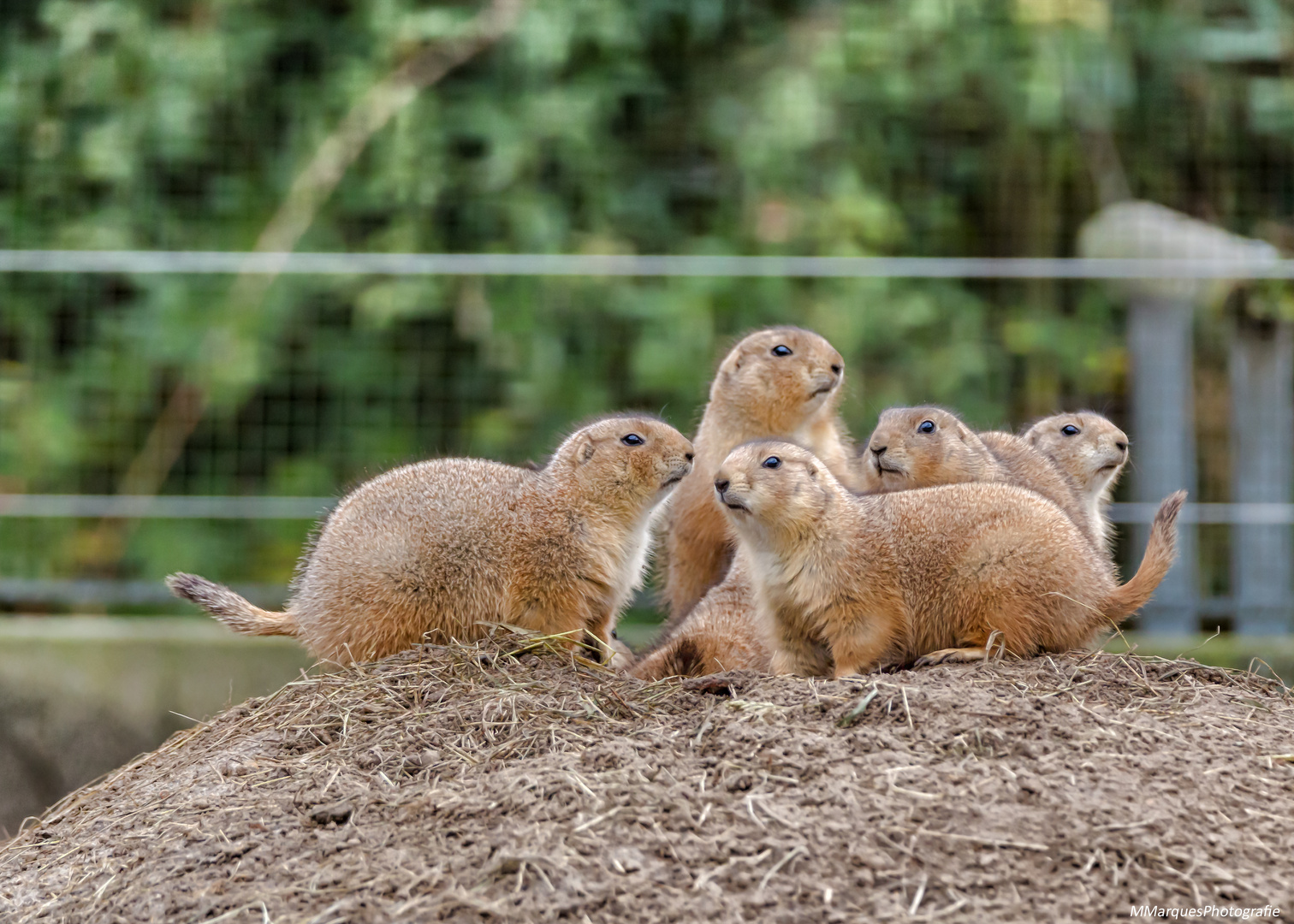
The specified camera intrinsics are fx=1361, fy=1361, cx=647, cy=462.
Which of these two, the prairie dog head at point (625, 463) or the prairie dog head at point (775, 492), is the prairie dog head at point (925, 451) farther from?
the prairie dog head at point (625, 463)

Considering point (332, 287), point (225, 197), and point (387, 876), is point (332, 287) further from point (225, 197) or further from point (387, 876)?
point (387, 876)

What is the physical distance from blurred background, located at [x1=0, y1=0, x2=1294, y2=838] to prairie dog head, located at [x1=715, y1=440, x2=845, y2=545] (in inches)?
85.3

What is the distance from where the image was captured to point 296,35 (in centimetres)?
841

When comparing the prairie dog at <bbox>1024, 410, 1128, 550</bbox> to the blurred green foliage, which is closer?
the prairie dog at <bbox>1024, 410, 1128, 550</bbox>

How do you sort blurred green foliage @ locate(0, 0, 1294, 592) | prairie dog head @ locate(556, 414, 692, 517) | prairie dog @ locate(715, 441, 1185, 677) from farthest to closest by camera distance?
blurred green foliage @ locate(0, 0, 1294, 592) → prairie dog head @ locate(556, 414, 692, 517) → prairie dog @ locate(715, 441, 1185, 677)

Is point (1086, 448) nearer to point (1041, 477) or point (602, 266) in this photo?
point (1041, 477)

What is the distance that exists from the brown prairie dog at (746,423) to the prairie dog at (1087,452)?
0.88m

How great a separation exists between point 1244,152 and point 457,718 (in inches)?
250

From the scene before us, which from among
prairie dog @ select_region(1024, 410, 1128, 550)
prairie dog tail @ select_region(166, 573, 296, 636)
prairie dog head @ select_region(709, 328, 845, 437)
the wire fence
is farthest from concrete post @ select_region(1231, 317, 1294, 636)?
prairie dog tail @ select_region(166, 573, 296, 636)

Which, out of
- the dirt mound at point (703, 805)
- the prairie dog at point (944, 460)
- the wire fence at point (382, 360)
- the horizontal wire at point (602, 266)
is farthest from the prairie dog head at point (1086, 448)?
the horizontal wire at point (602, 266)

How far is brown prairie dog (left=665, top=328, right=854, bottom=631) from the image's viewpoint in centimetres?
595

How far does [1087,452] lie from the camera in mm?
5340

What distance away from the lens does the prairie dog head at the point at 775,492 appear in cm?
464

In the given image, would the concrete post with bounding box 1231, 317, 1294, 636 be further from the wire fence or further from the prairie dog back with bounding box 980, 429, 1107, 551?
the prairie dog back with bounding box 980, 429, 1107, 551
